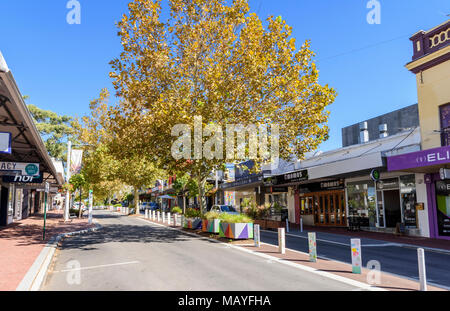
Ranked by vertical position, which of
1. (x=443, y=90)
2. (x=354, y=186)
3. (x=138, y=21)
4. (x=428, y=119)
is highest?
(x=138, y=21)

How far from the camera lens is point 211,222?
18.1 metres

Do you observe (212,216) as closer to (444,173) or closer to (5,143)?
(5,143)

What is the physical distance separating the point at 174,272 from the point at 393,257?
7.71 metres

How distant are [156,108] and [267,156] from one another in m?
6.84

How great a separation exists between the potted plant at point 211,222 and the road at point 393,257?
11.7ft

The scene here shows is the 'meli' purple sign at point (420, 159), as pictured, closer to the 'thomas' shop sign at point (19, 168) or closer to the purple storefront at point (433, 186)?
the purple storefront at point (433, 186)

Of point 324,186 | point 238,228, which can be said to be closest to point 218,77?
point 238,228

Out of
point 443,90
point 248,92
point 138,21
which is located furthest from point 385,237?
point 138,21

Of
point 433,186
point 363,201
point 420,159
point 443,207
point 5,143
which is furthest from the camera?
point 363,201

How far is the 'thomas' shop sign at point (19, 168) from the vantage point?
1512 cm

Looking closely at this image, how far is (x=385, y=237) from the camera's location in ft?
58.8

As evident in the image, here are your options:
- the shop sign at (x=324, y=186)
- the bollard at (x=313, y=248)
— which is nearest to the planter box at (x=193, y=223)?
the shop sign at (x=324, y=186)

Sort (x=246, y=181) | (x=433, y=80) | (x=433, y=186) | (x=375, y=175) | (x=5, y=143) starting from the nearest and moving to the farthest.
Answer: (x=5, y=143) → (x=433, y=186) → (x=433, y=80) → (x=375, y=175) → (x=246, y=181)
